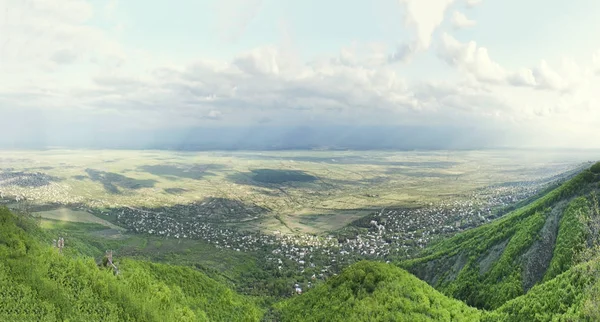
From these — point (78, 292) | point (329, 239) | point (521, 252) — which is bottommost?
point (329, 239)

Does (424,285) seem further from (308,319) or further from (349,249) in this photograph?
(349,249)

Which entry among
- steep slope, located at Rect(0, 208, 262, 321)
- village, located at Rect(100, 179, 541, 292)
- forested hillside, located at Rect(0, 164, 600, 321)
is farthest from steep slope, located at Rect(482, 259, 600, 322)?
village, located at Rect(100, 179, 541, 292)

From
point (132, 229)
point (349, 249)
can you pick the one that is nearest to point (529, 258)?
point (349, 249)

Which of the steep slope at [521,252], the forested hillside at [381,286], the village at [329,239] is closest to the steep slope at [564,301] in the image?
the forested hillside at [381,286]

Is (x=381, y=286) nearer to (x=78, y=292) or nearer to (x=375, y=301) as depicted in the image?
(x=375, y=301)

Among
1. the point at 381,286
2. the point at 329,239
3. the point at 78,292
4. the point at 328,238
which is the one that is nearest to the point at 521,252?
the point at 381,286

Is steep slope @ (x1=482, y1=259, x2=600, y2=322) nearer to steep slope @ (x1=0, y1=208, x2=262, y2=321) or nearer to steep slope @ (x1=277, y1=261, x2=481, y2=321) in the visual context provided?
steep slope @ (x1=277, y1=261, x2=481, y2=321)
